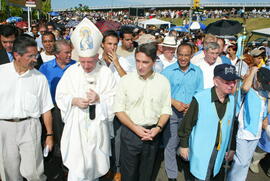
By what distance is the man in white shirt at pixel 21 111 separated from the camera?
9.45ft

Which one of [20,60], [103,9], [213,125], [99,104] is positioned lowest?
[213,125]

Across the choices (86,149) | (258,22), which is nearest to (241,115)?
(86,149)

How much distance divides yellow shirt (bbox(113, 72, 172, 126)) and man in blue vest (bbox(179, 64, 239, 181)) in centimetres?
45

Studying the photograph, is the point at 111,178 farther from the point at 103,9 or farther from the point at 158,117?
the point at 103,9

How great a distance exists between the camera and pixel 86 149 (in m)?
3.09

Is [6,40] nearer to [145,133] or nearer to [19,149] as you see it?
[19,149]

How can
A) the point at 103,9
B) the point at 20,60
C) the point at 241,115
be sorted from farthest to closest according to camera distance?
1. the point at 103,9
2. the point at 241,115
3. the point at 20,60

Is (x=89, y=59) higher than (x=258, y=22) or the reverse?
the reverse

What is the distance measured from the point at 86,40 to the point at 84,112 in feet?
3.05

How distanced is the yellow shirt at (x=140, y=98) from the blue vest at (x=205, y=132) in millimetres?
523

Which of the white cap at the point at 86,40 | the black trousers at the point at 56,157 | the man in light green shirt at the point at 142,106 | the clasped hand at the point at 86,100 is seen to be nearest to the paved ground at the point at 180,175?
the black trousers at the point at 56,157

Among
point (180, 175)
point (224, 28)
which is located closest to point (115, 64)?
point (180, 175)

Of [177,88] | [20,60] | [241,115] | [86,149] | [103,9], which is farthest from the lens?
[103,9]

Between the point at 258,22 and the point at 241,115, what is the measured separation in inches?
1787
